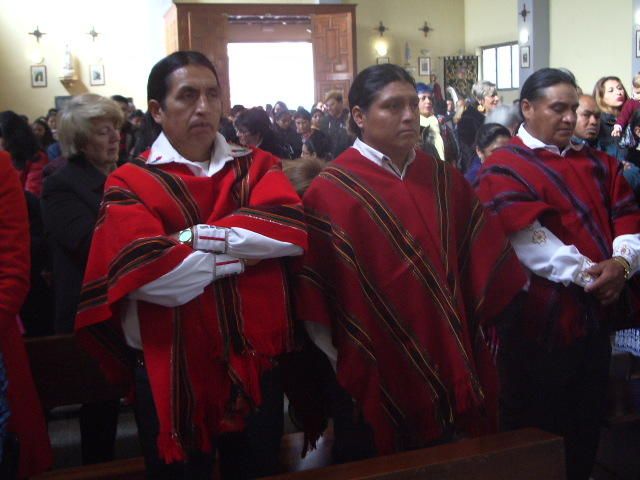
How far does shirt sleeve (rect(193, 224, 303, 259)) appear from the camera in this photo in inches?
63.2

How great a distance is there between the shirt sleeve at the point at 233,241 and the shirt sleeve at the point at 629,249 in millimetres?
1119

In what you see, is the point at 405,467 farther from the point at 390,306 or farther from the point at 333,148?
the point at 333,148

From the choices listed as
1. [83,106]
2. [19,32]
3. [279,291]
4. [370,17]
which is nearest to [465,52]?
[370,17]

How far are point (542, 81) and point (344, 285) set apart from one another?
1.00 meters

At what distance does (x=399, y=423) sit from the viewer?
1837 millimetres

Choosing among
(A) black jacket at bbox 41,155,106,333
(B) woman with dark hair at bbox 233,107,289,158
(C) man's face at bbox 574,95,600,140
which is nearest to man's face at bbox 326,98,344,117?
(B) woman with dark hair at bbox 233,107,289,158

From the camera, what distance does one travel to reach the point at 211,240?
1.61 metres

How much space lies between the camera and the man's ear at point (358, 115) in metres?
2.00

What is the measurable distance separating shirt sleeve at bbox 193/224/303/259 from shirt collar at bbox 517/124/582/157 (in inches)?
41.3

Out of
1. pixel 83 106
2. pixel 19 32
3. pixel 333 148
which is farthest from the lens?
pixel 19 32

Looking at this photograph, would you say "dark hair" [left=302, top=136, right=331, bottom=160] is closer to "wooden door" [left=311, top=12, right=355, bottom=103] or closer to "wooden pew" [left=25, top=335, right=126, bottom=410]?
"wooden pew" [left=25, top=335, right=126, bottom=410]

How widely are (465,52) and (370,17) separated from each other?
1.99 meters

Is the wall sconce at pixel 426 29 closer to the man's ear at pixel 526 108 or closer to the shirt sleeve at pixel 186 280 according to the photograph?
the man's ear at pixel 526 108

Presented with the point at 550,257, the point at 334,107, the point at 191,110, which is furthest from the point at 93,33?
the point at 550,257
